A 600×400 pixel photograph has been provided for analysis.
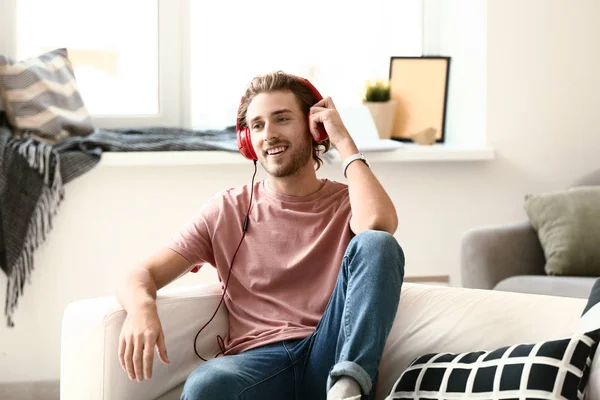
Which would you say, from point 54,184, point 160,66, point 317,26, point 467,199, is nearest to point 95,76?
point 160,66

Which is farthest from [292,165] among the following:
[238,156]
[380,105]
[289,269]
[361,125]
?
[380,105]

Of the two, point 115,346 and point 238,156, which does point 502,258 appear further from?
point 115,346

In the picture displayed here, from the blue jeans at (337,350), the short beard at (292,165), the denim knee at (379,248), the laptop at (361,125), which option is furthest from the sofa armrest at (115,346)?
the laptop at (361,125)

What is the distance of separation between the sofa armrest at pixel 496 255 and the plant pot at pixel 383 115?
2.42 feet

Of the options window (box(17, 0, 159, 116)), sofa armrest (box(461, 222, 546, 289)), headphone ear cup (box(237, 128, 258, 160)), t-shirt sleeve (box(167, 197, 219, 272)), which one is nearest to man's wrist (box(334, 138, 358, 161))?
headphone ear cup (box(237, 128, 258, 160))

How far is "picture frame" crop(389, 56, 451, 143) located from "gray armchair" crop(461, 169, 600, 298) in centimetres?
75

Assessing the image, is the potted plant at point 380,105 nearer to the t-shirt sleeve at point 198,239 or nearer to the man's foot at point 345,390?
the t-shirt sleeve at point 198,239

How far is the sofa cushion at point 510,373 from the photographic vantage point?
154cm

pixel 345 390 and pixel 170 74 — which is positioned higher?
pixel 170 74

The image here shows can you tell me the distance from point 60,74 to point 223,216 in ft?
4.62

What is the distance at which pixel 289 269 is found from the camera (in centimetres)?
202

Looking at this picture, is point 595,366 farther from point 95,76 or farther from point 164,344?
point 95,76

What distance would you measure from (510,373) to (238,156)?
173cm

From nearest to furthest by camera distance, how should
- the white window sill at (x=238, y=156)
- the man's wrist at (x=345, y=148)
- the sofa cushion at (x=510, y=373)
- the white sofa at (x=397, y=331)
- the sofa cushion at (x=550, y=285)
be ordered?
1. the sofa cushion at (x=510, y=373)
2. the white sofa at (x=397, y=331)
3. the man's wrist at (x=345, y=148)
4. the sofa cushion at (x=550, y=285)
5. the white window sill at (x=238, y=156)
